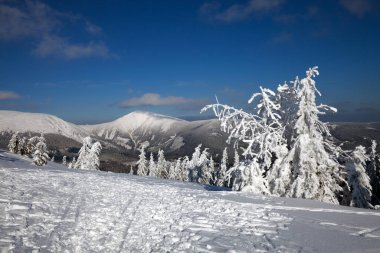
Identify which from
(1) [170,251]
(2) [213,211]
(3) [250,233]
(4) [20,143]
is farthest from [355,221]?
(4) [20,143]

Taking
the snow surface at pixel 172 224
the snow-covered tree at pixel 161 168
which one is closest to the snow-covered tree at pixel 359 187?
the snow surface at pixel 172 224

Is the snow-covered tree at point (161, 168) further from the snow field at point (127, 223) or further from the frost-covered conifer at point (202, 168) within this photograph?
the snow field at point (127, 223)

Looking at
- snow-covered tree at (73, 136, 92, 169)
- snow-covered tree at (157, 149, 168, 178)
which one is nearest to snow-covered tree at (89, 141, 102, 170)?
snow-covered tree at (73, 136, 92, 169)

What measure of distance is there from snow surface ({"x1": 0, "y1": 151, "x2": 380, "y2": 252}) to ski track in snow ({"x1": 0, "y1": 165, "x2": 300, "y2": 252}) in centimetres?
2

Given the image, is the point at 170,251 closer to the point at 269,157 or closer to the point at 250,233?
the point at 250,233

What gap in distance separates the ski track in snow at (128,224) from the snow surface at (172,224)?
0.02 metres

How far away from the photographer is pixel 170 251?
7.32 meters

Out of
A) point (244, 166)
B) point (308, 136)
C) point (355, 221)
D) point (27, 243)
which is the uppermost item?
point (308, 136)

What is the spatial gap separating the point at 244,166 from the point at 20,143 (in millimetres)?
57908

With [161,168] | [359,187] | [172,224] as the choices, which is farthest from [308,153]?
[161,168]

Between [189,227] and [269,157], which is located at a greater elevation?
[269,157]

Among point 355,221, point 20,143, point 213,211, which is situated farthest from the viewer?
point 20,143

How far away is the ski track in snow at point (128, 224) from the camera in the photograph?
7.54m

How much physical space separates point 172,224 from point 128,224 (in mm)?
1377
